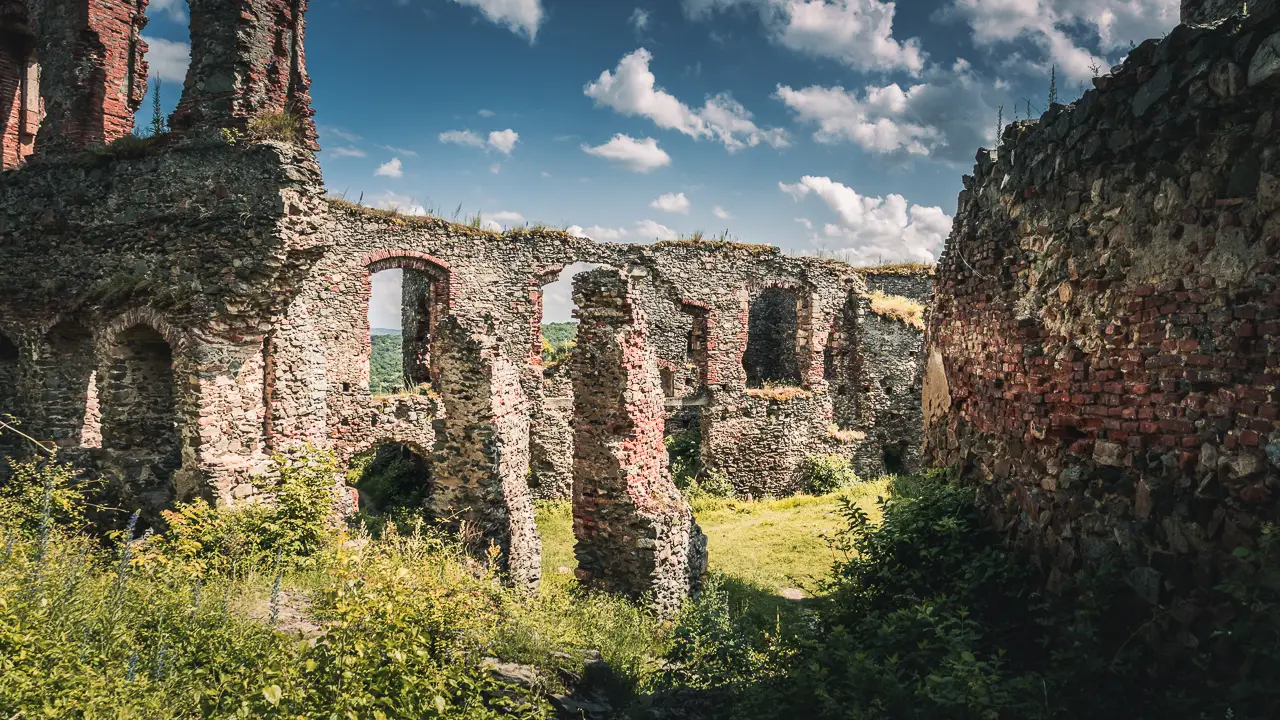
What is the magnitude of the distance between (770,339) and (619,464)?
15780 mm

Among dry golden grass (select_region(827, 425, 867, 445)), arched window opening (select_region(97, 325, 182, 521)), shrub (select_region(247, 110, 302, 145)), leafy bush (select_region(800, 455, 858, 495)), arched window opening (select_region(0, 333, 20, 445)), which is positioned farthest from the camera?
dry golden grass (select_region(827, 425, 867, 445))

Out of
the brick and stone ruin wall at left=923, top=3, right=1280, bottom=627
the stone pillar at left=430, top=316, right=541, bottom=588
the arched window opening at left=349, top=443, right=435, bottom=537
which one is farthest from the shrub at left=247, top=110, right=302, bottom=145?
the brick and stone ruin wall at left=923, top=3, right=1280, bottom=627

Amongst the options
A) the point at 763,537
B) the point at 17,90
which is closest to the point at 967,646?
the point at 763,537

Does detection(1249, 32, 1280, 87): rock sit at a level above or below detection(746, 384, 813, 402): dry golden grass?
above

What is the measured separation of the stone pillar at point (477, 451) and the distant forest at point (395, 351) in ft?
24.4

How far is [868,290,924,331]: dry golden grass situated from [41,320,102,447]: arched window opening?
1815cm

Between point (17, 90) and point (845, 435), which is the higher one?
point (17, 90)

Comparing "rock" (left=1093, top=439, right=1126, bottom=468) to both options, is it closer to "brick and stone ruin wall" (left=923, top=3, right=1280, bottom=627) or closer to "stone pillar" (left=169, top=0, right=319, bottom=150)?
"brick and stone ruin wall" (left=923, top=3, right=1280, bottom=627)

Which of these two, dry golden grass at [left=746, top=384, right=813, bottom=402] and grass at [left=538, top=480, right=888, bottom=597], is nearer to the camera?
grass at [left=538, top=480, right=888, bottom=597]

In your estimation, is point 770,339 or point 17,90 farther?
point 770,339

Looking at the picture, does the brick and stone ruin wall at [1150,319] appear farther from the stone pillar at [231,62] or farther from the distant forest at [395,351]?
the distant forest at [395,351]

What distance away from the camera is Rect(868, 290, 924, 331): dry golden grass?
19062mm

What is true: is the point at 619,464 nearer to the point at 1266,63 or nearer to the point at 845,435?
the point at 1266,63

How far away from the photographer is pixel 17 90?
13.2 meters
